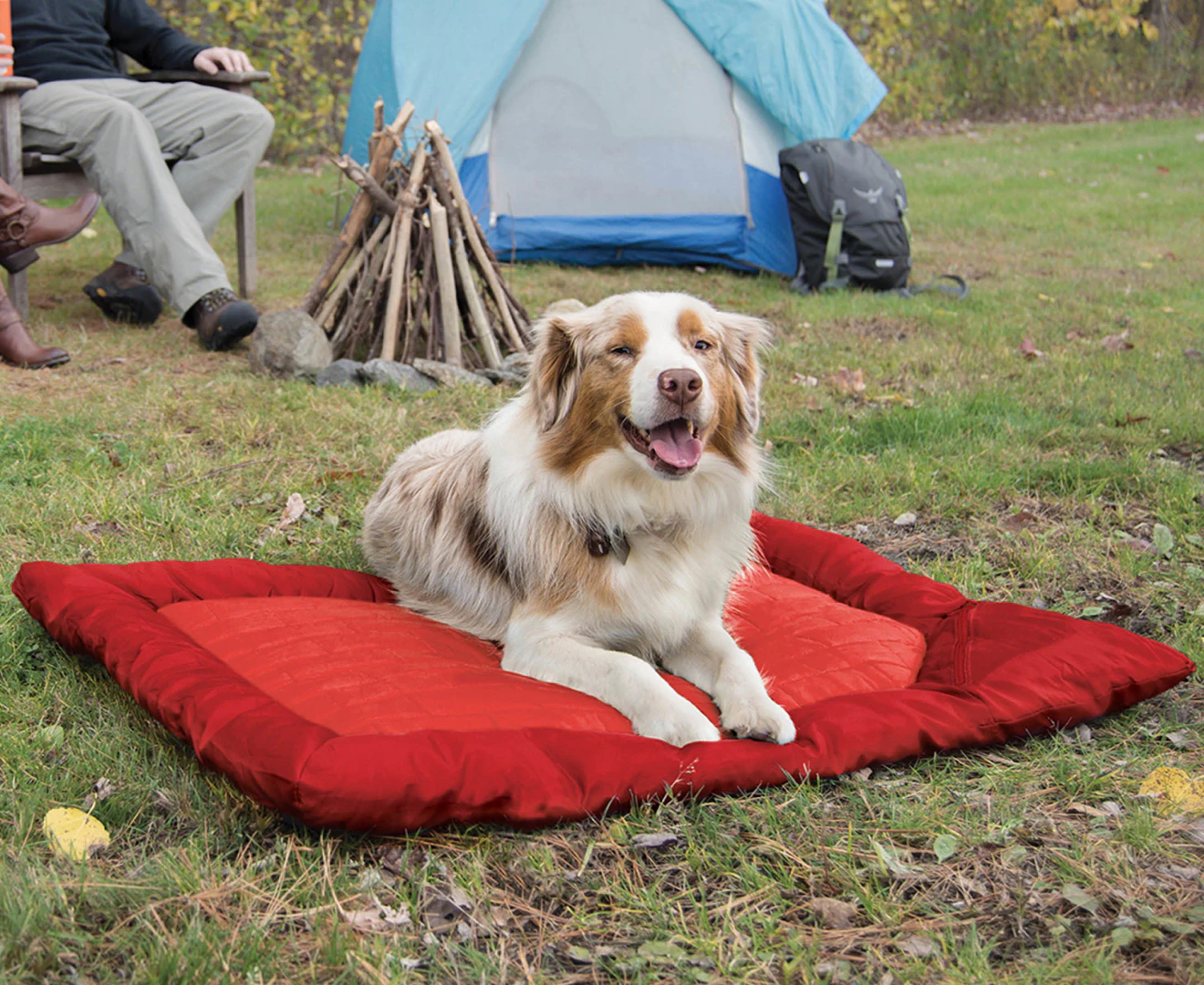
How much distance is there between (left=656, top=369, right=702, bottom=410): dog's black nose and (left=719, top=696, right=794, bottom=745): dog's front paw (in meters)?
0.69

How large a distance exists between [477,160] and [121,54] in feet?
7.98

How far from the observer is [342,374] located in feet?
17.0

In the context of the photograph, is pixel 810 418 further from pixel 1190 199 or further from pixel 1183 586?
pixel 1190 199

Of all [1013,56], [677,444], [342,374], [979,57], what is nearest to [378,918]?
[677,444]

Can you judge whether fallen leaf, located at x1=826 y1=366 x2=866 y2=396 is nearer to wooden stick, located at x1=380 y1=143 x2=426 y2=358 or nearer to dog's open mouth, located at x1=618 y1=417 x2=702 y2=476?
wooden stick, located at x1=380 y1=143 x2=426 y2=358

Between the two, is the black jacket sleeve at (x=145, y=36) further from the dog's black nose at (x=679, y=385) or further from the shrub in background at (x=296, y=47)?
the dog's black nose at (x=679, y=385)

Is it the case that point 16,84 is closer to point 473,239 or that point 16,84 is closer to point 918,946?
point 473,239

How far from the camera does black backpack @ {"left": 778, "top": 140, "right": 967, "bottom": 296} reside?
7.35 metres

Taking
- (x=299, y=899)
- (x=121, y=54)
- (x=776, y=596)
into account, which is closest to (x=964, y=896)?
(x=299, y=899)

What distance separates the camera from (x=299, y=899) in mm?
1876

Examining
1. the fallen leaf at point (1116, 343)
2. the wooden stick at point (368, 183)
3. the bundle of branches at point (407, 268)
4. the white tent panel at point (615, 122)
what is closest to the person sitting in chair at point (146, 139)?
the bundle of branches at point (407, 268)

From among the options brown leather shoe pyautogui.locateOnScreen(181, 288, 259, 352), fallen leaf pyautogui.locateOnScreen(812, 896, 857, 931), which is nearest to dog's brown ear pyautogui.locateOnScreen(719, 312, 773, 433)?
fallen leaf pyautogui.locateOnScreen(812, 896, 857, 931)

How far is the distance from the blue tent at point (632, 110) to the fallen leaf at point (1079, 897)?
6.45m

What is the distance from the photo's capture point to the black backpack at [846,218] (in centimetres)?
735
